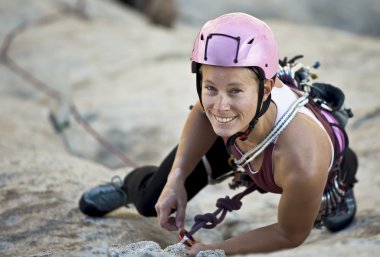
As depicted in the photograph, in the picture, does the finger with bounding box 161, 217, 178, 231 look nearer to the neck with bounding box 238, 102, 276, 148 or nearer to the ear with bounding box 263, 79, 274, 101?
the neck with bounding box 238, 102, 276, 148

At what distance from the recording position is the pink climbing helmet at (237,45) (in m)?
1.73

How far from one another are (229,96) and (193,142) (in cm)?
54

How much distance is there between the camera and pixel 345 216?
8.45 feet

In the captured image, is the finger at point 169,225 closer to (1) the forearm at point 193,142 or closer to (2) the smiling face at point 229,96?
(1) the forearm at point 193,142

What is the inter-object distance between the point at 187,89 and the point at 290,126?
350 centimetres

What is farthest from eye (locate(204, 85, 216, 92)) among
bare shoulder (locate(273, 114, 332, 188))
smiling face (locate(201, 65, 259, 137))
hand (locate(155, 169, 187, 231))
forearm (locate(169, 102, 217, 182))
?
hand (locate(155, 169, 187, 231))

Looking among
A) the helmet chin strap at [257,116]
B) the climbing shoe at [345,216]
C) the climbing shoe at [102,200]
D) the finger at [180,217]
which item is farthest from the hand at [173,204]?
the climbing shoe at [345,216]

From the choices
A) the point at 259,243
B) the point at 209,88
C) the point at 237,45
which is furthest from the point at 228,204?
the point at 237,45

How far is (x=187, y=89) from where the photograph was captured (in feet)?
17.5

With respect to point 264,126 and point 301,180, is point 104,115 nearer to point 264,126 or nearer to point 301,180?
point 264,126

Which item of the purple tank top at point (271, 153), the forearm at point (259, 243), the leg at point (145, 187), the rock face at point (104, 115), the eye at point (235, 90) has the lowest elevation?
the rock face at point (104, 115)

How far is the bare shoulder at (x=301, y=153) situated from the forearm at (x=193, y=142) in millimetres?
424

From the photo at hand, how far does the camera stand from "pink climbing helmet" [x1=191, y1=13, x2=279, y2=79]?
1.73 metres

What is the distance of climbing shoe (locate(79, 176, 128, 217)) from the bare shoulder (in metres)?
0.95
